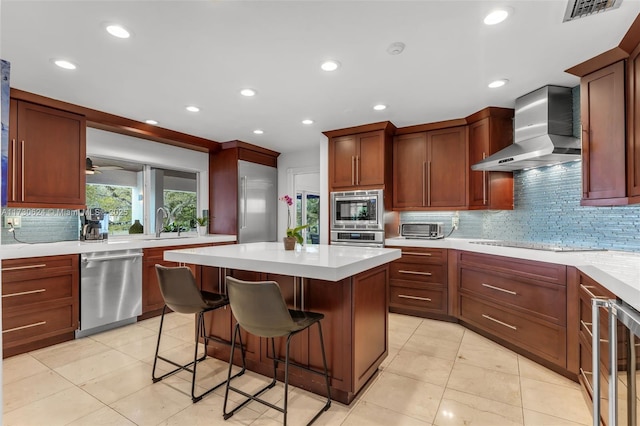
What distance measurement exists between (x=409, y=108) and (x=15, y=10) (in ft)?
10.4

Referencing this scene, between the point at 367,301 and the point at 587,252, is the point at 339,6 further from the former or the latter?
the point at 587,252

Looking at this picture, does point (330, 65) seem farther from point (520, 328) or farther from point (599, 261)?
point (520, 328)

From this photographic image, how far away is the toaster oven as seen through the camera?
4.09 meters

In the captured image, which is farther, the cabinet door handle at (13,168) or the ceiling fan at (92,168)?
the ceiling fan at (92,168)

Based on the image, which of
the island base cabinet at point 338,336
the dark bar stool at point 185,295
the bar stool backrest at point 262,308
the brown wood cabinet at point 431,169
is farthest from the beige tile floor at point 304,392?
the brown wood cabinet at point 431,169

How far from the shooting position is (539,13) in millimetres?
2014

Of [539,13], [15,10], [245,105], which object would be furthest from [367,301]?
[15,10]

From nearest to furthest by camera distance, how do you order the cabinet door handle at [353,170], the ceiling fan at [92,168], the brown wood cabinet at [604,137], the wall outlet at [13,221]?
the brown wood cabinet at [604,137], the wall outlet at [13,221], the ceiling fan at [92,168], the cabinet door handle at [353,170]

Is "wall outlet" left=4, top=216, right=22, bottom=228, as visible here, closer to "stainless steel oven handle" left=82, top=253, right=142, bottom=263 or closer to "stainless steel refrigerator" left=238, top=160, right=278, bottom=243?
"stainless steel oven handle" left=82, top=253, right=142, bottom=263

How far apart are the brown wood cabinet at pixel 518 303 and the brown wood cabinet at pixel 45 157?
4.12 meters

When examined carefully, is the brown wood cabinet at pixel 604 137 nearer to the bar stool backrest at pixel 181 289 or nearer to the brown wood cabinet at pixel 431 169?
the brown wood cabinet at pixel 431 169

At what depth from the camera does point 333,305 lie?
2.24 m

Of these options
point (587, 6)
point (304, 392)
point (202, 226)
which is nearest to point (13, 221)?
point (202, 226)

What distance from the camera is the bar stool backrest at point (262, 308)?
1.87 metres
